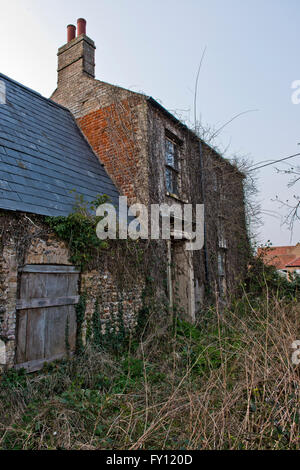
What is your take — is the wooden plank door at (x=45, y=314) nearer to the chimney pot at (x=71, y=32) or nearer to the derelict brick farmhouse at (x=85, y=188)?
the derelict brick farmhouse at (x=85, y=188)

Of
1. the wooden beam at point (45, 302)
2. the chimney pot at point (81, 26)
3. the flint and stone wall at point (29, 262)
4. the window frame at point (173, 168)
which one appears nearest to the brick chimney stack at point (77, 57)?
the chimney pot at point (81, 26)

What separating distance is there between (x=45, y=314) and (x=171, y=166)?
19.1 feet

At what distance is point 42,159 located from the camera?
20.0 ft

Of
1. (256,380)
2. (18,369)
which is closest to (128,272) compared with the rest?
(18,369)

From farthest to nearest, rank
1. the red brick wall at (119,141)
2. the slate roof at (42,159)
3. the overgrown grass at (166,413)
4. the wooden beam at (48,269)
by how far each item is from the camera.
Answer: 1. the red brick wall at (119,141)
2. the slate roof at (42,159)
3. the wooden beam at (48,269)
4. the overgrown grass at (166,413)

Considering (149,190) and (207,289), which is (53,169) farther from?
(207,289)

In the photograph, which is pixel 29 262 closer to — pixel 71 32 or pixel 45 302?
pixel 45 302

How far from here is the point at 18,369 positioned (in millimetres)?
4312

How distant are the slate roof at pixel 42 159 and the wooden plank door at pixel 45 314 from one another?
1.12 m

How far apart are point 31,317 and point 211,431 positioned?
3.24 m

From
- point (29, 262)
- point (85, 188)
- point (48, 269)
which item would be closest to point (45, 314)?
point (48, 269)

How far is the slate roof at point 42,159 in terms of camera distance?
16.0 feet

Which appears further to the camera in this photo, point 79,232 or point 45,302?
point 79,232

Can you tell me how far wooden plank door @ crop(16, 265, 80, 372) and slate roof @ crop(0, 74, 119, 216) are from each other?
1117 millimetres
